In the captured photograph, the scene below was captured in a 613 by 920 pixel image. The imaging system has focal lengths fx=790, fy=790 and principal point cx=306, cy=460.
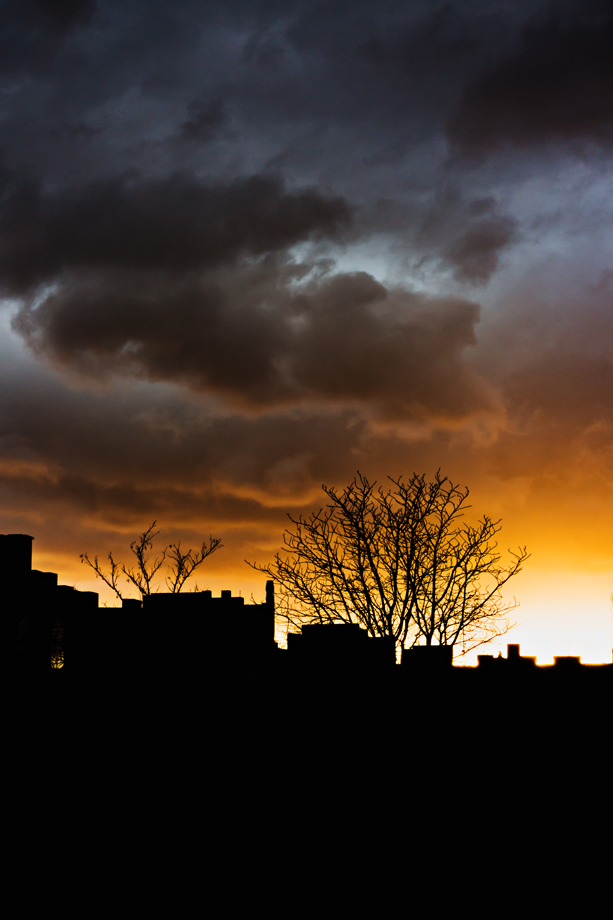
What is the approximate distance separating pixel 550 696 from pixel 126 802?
17.6 ft

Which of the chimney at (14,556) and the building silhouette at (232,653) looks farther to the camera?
the chimney at (14,556)

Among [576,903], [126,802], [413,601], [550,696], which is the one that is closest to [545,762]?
[550,696]

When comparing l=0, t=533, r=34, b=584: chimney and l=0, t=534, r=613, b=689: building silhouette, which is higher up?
l=0, t=533, r=34, b=584: chimney

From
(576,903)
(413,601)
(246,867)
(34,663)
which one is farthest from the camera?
(413,601)

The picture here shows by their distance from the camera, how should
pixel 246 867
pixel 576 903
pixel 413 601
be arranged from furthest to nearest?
1. pixel 413 601
2. pixel 576 903
3. pixel 246 867

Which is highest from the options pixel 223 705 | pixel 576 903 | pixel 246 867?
pixel 223 705

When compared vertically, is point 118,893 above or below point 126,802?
below

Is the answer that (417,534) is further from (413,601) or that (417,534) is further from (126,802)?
(126,802)

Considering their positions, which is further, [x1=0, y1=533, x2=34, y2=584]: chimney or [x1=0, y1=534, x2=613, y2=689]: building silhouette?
[x1=0, y1=533, x2=34, y2=584]: chimney

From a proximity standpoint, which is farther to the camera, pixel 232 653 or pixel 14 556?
pixel 14 556

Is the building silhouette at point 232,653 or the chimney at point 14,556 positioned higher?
the chimney at point 14,556

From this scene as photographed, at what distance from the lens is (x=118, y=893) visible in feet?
29.4

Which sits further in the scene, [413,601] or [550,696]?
[413,601]

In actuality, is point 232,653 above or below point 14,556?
below
